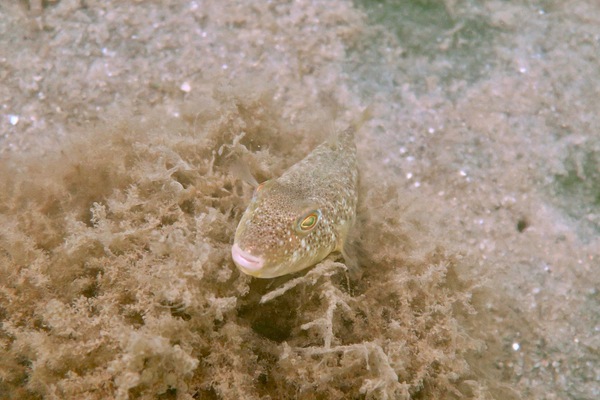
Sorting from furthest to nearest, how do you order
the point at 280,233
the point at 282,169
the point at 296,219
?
1. the point at 282,169
2. the point at 296,219
3. the point at 280,233

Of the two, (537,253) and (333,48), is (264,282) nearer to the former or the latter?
(537,253)

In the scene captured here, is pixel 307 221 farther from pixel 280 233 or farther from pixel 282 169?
pixel 282 169

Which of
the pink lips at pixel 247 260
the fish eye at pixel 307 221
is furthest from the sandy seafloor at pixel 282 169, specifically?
the fish eye at pixel 307 221

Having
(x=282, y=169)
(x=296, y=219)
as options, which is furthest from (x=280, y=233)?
(x=282, y=169)

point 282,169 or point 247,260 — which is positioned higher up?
point 247,260

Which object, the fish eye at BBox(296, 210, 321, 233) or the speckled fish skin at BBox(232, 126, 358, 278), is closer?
the speckled fish skin at BBox(232, 126, 358, 278)

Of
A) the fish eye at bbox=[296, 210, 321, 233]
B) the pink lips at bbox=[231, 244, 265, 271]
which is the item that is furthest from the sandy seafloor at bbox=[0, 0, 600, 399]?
the fish eye at bbox=[296, 210, 321, 233]

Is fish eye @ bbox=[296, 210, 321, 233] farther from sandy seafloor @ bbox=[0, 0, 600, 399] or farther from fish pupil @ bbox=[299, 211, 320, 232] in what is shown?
sandy seafloor @ bbox=[0, 0, 600, 399]

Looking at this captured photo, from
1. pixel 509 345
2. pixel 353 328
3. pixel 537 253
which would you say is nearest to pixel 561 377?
pixel 509 345
